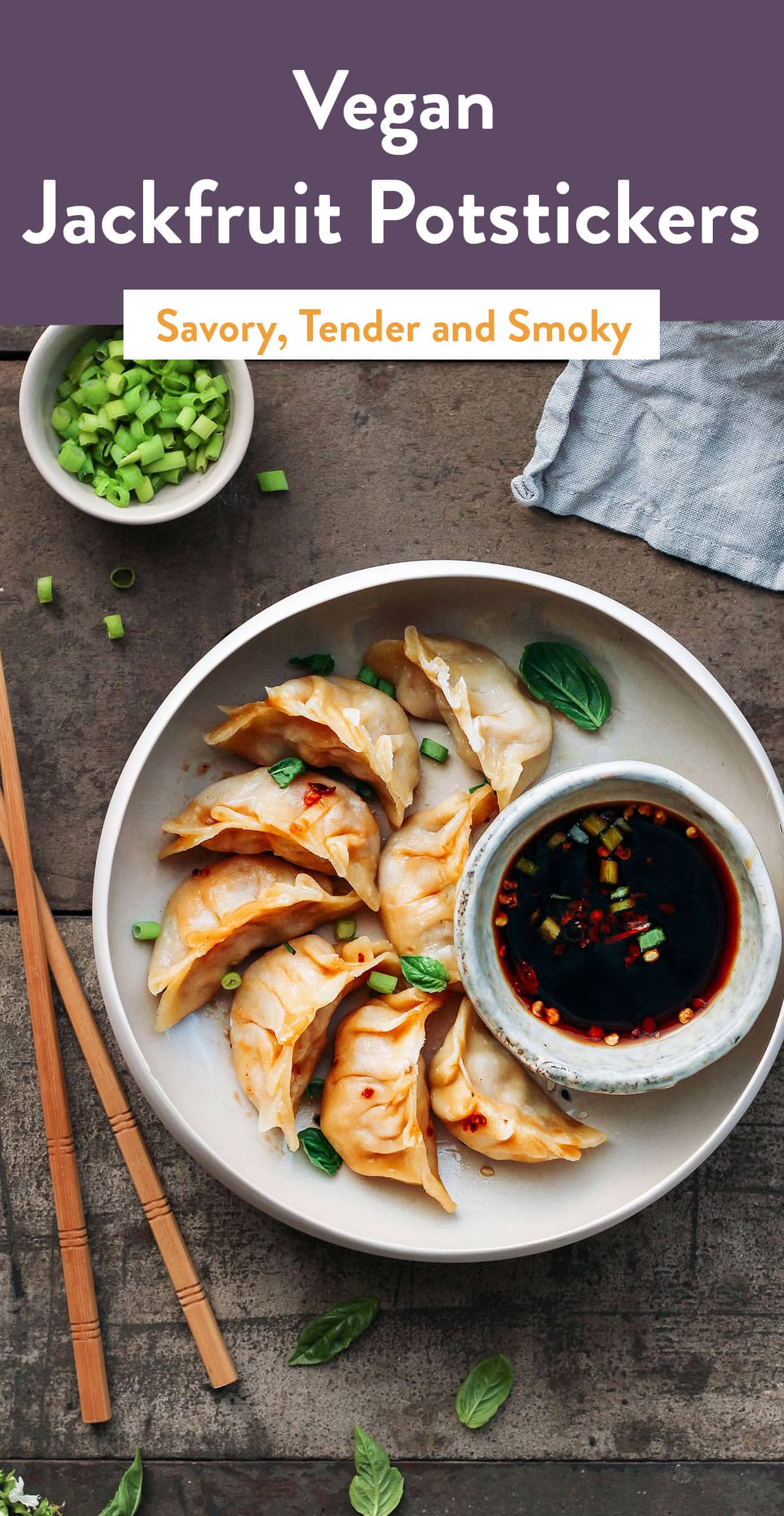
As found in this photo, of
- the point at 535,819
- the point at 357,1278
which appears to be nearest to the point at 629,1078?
the point at 535,819

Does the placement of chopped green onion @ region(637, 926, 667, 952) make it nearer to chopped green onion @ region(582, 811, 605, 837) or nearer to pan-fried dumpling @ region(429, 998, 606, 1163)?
chopped green onion @ region(582, 811, 605, 837)

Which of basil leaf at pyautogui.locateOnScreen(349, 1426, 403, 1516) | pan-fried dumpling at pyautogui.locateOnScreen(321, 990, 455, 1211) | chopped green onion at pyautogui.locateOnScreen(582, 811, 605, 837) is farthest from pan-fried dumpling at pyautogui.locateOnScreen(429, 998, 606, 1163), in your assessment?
basil leaf at pyautogui.locateOnScreen(349, 1426, 403, 1516)

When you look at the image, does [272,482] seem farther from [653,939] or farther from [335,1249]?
[335,1249]

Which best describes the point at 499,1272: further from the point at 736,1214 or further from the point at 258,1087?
the point at 258,1087

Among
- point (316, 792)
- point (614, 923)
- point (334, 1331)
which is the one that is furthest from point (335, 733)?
point (334, 1331)

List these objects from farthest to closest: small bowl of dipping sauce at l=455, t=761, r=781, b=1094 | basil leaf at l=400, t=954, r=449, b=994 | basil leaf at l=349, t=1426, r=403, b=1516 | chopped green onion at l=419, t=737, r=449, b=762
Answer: basil leaf at l=349, t=1426, r=403, b=1516 < chopped green onion at l=419, t=737, r=449, b=762 < basil leaf at l=400, t=954, r=449, b=994 < small bowl of dipping sauce at l=455, t=761, r=781, b=1094

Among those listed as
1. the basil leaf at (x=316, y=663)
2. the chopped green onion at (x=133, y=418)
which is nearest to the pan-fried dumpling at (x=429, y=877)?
the basil leaf at (x=316, y=663)
